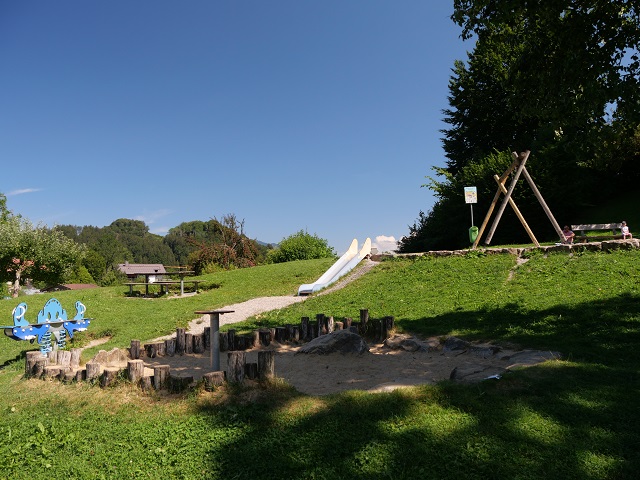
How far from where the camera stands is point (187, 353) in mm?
7867

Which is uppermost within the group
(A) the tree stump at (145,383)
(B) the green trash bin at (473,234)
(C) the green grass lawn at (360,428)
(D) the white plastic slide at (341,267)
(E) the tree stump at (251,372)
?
(B) the green trash bin at (473,234)

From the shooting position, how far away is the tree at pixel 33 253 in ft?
86.0

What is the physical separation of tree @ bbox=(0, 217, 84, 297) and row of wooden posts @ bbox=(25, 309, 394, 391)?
23.9 meters

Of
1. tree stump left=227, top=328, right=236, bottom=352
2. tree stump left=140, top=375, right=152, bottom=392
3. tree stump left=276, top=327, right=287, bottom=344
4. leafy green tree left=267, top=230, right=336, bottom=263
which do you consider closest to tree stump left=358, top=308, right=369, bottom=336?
tree stump left=276, top=327, right=287, bottom=344

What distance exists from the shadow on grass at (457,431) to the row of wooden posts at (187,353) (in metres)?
0.61

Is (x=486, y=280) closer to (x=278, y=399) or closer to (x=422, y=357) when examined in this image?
(x=422, y=357)

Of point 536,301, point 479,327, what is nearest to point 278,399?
point 479,327

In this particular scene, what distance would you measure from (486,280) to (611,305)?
3.66m

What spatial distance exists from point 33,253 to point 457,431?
29.7 meters

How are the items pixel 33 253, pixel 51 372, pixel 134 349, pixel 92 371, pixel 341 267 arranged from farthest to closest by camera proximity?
pixel 33 253, pixel 341 267, pixel 134 349, pixel 51 372, pixel 92 371

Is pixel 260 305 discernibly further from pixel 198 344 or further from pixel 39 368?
pixel 39 368

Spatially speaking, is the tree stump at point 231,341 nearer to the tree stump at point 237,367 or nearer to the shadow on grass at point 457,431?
the tree stump at point 237,367

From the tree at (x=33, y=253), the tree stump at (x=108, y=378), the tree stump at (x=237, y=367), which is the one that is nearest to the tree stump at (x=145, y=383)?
the tree stump at (x=108, y=378)

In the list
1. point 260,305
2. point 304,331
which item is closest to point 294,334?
point 304,331
